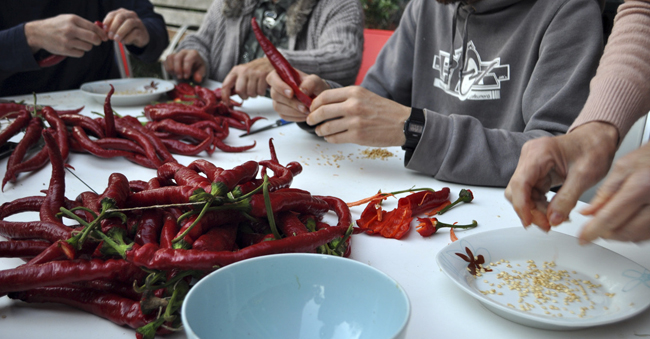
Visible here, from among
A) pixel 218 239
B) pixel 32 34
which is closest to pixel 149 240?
pixel 218 239

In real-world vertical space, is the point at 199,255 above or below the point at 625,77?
below

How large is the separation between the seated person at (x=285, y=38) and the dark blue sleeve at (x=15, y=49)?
2.53 feet

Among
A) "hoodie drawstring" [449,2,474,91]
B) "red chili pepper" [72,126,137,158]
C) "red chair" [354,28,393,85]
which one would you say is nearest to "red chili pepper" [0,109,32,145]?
"red chili pepper" [72,126,137,158]

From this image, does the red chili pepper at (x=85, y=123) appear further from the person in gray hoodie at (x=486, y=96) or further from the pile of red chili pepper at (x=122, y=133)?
the person in gray hoodie at (x=486, y=96)

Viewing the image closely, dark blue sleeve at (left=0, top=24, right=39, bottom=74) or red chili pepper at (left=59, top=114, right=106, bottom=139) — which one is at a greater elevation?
dark blue sleeve at (left=0, top=24, right=39, bottom=74)

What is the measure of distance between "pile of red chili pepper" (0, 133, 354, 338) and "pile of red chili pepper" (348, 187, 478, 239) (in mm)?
90

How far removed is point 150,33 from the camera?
119 inches

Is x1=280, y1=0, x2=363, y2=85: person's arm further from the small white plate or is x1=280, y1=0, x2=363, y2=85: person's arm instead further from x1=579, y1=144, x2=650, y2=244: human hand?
x1=579, y1=144, x2=650, y2=244: human hand

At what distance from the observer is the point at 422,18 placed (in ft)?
6.77

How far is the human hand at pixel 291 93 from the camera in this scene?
1.68 metres

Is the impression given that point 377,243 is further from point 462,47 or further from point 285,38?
point 285,38

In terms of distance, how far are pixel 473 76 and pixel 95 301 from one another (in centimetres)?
162

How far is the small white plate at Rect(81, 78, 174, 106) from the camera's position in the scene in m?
2.19

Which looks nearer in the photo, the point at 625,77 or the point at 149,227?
the point at 149,227
